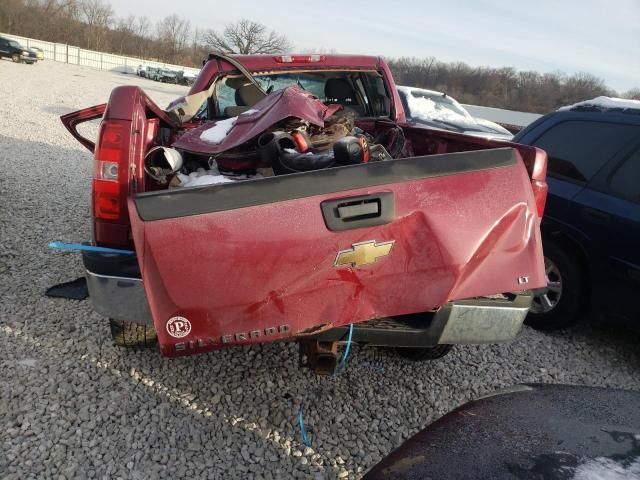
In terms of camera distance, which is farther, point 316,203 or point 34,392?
point 34,392

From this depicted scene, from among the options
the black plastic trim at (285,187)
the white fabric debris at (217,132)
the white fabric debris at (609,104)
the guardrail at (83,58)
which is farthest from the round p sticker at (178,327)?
the guardrail at (83,58)

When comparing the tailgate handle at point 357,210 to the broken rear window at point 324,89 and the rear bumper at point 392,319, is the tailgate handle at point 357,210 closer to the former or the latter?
the rear bumper at point 392,319

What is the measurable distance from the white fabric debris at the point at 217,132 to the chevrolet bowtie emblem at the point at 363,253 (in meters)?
1.56

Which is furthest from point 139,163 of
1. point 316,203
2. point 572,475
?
point 572,475

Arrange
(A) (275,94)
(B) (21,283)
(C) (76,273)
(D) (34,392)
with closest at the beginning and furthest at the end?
(D) (34,392)
(A) (275,94)
(B) (21,283)
(C) (76,273)

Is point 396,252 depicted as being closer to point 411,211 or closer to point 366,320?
point 411,211

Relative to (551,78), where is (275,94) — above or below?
below

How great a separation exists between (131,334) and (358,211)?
1.73 meters

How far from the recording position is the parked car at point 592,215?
3381 millimetres

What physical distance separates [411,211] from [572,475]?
3.37 ft

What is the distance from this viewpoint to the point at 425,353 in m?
3.09

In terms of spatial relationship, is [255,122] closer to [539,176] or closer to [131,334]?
[131,334]

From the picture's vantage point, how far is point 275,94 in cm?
338

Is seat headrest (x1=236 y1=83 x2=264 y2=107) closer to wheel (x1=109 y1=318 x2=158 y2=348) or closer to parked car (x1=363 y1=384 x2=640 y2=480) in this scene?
wheel (x1=109 y1=318 x2=158 y2=348)
